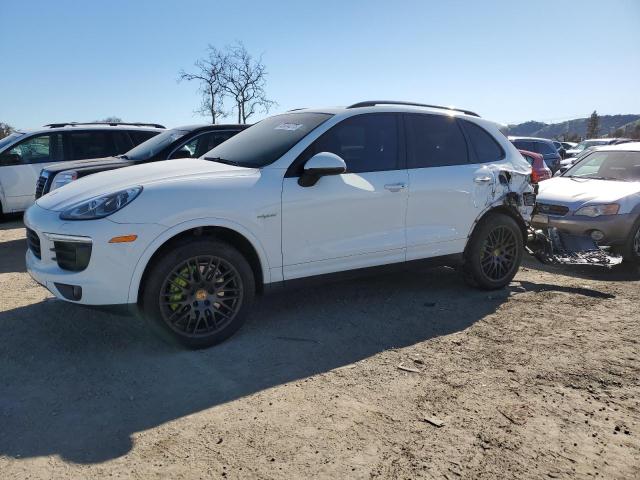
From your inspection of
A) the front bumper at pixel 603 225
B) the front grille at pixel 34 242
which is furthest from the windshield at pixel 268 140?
the front bumper at pixel 603 225

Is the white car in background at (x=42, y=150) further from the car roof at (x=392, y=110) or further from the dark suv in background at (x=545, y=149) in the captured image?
the dark suv in background at (x=545, y=149)

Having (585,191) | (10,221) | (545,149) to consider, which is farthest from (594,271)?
(10,221)

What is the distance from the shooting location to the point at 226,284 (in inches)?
159

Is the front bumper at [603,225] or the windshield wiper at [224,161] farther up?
the windshield wiper at [224,161]

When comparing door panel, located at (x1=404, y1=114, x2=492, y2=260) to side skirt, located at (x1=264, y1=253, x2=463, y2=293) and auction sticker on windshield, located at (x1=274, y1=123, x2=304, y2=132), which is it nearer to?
side skirt, located at (x1=264, y1=253, x2=463, y2=293)

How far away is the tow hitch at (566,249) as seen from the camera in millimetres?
6422

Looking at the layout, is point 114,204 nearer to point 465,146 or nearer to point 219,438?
point 219,438

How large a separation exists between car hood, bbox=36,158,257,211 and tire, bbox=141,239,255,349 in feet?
1.85

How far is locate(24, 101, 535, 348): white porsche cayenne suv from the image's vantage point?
3721mm

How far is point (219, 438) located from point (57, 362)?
1.61 m

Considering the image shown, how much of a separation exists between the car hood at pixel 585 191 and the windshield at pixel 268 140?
4.42 meters

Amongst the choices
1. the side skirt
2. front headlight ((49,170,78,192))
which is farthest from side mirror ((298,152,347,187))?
front headlight ((49,170,78,192))

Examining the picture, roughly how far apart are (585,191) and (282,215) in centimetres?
537

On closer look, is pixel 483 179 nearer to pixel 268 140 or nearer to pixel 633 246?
pixel 268 140
